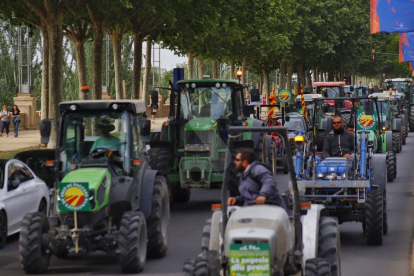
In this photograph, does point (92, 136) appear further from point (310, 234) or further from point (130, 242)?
point (310, 234)

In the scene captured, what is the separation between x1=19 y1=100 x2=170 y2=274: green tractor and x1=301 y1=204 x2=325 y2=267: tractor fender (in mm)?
3274

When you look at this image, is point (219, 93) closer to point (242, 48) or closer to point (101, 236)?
point (101, 236)

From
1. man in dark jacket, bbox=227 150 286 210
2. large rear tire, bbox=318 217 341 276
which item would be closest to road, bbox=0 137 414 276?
large rear tire, bbox=318 217 341 276

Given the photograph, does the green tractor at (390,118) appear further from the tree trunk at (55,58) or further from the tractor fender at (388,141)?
the tree trunk at (55,58)

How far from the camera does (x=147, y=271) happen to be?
13.5 meters

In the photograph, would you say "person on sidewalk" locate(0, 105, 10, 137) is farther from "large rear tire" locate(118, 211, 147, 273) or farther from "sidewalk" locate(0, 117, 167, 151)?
"large rear tire" locate(118, 211, 147, 273)

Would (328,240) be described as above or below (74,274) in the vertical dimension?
above

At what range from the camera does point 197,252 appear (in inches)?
602

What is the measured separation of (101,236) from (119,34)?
33672mm

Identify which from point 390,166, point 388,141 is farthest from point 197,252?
point 388,141

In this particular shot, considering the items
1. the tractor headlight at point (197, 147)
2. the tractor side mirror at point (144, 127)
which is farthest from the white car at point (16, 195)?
the tractor headlight at point (197, 147)

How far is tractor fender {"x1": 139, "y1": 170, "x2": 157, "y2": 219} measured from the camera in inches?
565

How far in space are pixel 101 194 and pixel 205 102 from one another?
8833 mm

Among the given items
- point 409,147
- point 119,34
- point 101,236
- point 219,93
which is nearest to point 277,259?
point 101,236
